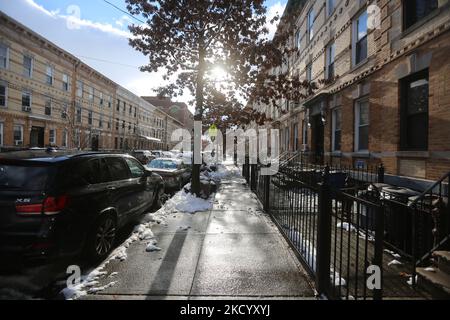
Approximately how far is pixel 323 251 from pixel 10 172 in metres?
4.34

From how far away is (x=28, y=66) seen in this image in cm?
2433

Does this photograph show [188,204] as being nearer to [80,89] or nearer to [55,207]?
[55,207]

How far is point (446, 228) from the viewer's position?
13.5ft

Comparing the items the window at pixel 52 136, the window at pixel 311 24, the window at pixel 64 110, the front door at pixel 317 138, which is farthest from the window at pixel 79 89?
the front door at pixel 317 138

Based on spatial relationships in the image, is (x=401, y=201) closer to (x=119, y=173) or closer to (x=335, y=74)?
(x=119, y=173)

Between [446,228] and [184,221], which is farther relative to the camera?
[184,221]

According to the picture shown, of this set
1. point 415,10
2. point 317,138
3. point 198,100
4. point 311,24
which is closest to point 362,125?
point 415,10

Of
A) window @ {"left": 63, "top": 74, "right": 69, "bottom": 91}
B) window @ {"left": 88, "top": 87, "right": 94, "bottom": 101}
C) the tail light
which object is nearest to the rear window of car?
the tail light

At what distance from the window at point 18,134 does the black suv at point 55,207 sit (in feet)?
77.2

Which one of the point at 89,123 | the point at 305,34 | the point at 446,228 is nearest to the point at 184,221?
the point at 446,228

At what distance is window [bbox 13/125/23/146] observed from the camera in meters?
22.9

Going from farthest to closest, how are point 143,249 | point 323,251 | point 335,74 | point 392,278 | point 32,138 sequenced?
point 32,138, point 335,74, point 143,249, point 392,278, point 323,251

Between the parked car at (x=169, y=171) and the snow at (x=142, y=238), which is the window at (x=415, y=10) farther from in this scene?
the parked car at (x=169, y=171)

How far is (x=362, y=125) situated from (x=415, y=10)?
387 cm
